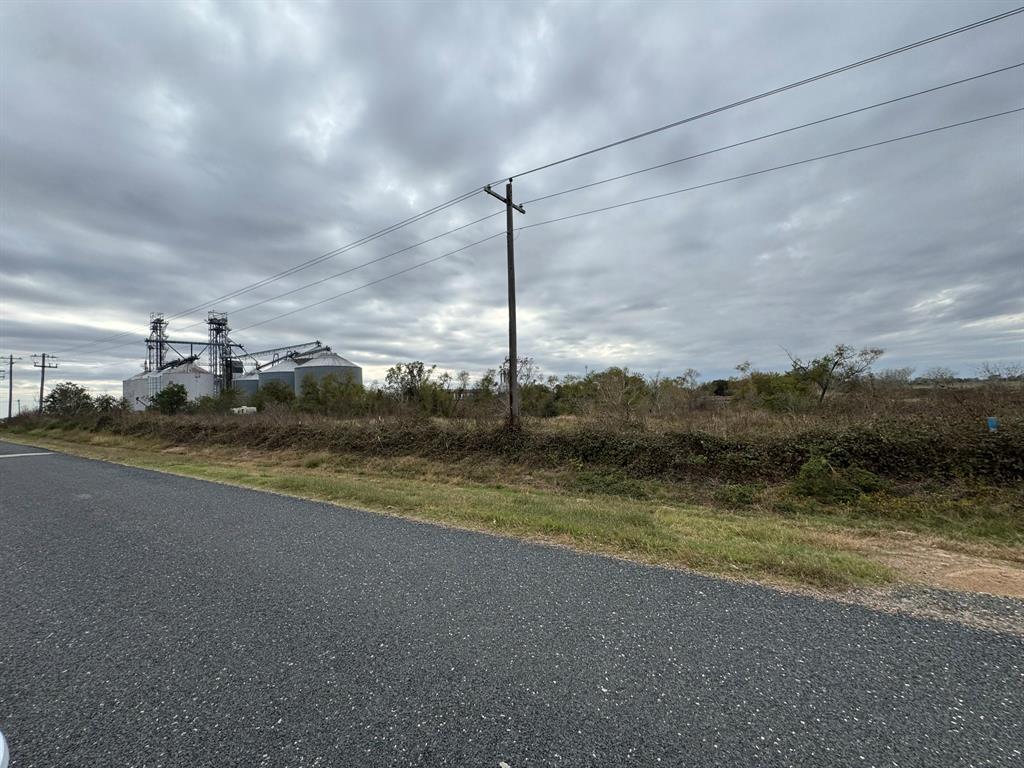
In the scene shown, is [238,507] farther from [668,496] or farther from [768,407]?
[768,407]

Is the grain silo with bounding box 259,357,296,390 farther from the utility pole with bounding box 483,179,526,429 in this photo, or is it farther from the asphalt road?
the asphalt road

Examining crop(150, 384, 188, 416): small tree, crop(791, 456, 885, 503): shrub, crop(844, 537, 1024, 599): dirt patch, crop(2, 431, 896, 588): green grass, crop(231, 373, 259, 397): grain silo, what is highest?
crop(231, 373, 259, 397): grain silo

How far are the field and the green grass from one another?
0.03 metres

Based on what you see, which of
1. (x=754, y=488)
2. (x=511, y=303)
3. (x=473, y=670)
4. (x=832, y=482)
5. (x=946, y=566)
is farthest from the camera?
(x=511, y=303)

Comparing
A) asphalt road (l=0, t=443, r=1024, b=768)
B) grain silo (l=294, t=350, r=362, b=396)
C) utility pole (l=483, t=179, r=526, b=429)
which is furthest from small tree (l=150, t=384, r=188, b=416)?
asphalt road (l=0, t=443, r=1024, b=768)

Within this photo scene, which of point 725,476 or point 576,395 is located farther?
point 576,395

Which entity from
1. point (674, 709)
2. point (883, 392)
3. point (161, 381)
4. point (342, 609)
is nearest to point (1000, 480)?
point (883, 392)

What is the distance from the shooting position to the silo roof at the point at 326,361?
62781 mm

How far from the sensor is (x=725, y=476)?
10164mm

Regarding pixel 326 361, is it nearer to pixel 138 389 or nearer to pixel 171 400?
pixel 171 400

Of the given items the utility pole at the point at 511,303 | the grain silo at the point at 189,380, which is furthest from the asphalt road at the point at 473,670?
the grain silo at the point at 189,380

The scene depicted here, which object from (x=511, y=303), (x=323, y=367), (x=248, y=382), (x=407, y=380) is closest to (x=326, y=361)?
(x=323, y=367)

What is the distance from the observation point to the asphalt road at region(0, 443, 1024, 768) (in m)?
2.23

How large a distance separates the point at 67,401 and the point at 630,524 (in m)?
64.6
